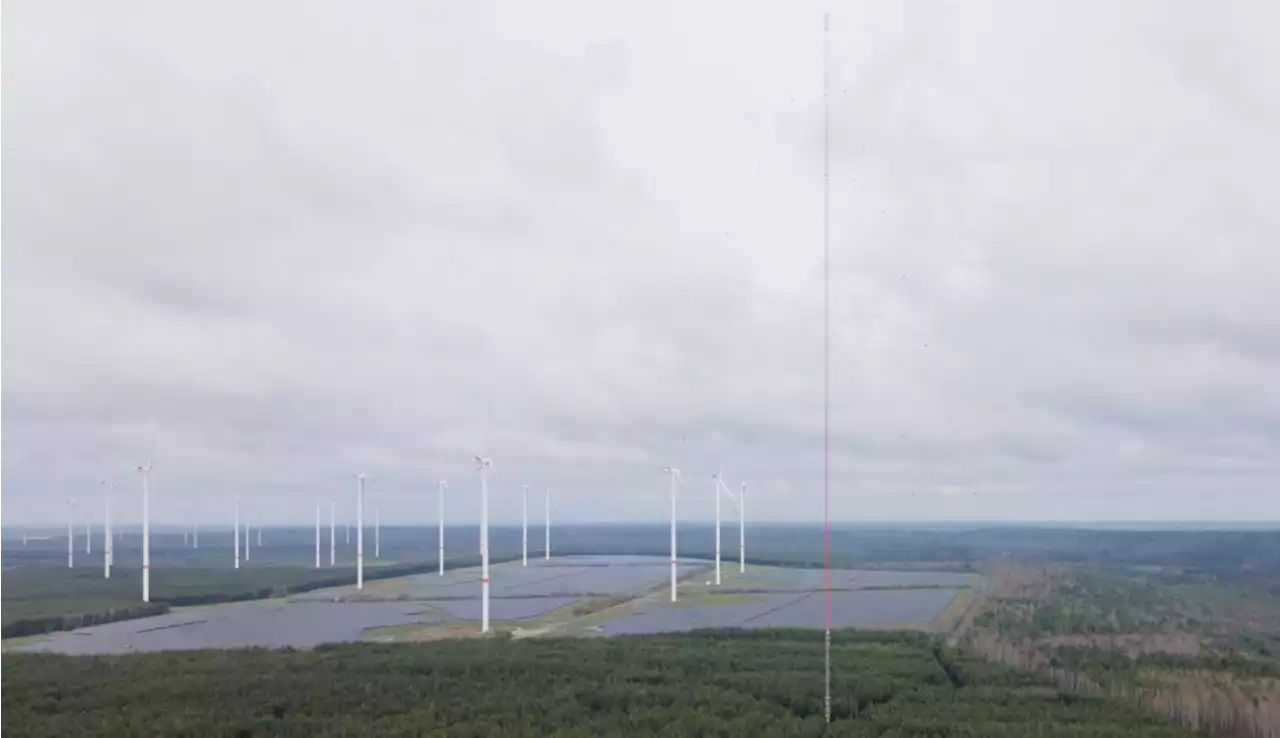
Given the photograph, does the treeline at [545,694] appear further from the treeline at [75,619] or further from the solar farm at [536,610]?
the treeline at [75,619]

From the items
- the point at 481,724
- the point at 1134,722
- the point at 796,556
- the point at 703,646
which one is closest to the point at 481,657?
the point at 703,646

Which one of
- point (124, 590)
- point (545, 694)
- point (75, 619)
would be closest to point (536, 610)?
point (75, 619)

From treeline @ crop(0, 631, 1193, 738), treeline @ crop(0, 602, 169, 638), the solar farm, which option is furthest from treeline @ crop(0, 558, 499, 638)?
treeline @ crop(0, 631, 1193, 738)

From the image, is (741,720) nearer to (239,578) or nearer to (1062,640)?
(1062,640)

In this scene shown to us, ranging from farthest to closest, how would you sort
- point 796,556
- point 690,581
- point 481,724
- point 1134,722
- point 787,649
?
point 796,556 → point 690,581 → point 787,649 → point 1134,722 → point 481,724

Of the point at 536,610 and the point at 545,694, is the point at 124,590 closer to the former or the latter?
the point at 536,610

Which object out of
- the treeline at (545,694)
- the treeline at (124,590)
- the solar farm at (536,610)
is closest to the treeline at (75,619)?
the treeline at (124,590)

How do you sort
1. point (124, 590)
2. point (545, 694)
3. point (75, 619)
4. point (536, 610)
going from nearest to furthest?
point (545, 694)
point (75, 619)
point (536, 610)
point (124, 590)
